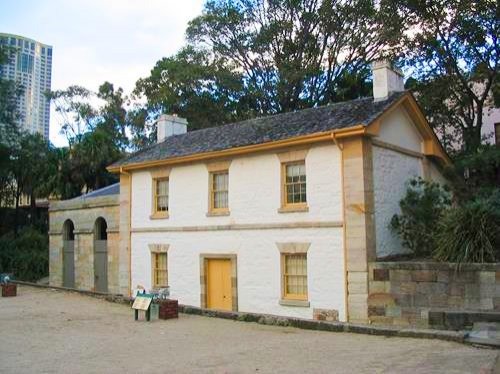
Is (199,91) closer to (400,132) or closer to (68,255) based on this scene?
(68,255)

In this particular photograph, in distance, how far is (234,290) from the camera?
54.6ft

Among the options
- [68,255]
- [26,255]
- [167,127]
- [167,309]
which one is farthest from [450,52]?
[26,255]

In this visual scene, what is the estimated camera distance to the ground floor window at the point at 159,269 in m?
19.1

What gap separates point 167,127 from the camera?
908 inches

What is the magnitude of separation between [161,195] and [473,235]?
11.1m

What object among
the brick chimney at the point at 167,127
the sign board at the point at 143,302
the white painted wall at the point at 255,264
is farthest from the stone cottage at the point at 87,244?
the sign board at the point at 143,302

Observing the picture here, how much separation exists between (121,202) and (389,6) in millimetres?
14987

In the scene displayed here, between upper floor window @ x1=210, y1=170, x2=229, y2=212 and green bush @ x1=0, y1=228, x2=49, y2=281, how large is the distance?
15.6 m

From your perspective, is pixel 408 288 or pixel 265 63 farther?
pixel 265 63

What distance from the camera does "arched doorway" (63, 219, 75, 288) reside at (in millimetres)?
23953

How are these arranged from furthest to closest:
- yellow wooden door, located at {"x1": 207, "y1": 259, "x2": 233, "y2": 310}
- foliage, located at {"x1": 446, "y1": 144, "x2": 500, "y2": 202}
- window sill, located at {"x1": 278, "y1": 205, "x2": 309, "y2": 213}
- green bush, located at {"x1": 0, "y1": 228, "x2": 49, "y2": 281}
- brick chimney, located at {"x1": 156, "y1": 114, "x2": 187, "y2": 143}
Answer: green bush, located at {"x1": 0, "y1": 228, "x2": 49, "y2": 281}, brick chimney, located at {"x1": 156, "y1": 114, "x2": 187, "y2": 143}, foliage, located at {"x1": 446, "y1": 144, "x2": 500, "y2": 202}, yellow wooden door, located at {"x1": 207, "y1": 259, "x2": 233, "y2": 310}, window sill, located at {"x1": 278, "y1": 205, "x2": 309, "y2": 213}

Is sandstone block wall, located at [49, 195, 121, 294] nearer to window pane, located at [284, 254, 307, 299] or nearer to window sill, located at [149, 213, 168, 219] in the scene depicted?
window sill, located at [149, 213, 168, 219]

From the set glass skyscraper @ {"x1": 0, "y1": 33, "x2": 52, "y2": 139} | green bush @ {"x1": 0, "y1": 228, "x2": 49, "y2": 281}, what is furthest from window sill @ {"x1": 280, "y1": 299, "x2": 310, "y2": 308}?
glass skyscraper @ {"x1": 0, "y1": 33, "x2": 52, "y2": 139}

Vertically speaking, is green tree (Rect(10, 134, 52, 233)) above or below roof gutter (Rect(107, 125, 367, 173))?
above
